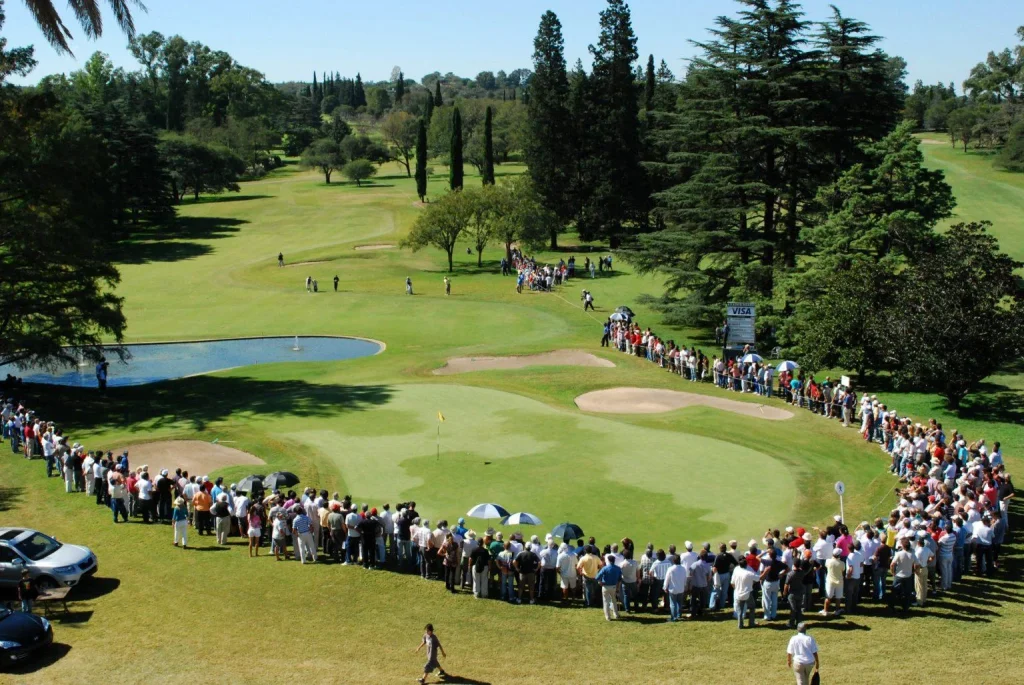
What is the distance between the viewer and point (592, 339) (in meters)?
53.9

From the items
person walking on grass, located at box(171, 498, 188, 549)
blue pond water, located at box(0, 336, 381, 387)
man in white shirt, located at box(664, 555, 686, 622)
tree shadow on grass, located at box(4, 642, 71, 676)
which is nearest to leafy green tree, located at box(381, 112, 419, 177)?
blue pond water, located at box(0, 336, 381, 387)

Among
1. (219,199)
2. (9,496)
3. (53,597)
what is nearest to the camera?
(53,597)

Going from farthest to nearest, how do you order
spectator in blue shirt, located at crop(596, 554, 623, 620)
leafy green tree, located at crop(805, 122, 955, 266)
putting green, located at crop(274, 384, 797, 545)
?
leafy green tree, located at crop(805, 122, 955, 266) < putting green, located at crop(274, 384, 797, 545) < spectator in blue shirt, located at crop(596, 554, 623, 620)

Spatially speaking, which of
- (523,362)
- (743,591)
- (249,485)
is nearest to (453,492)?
(249,485)

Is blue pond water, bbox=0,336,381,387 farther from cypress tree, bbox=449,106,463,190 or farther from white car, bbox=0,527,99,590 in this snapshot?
cypress tree, bbox=449,106,463,190

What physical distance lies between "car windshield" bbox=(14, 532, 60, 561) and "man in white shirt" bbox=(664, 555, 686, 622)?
13555 millimetres

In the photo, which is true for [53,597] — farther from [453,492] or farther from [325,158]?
[325,158]

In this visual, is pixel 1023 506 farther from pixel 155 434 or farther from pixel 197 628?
pixel 155 434

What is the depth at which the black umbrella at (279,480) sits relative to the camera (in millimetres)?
27438

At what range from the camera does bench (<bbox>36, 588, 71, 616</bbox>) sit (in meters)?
20.5

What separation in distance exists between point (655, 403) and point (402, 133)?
4933 inches

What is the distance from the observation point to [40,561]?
21422mm

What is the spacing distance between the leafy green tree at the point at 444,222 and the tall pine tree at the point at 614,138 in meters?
13.9

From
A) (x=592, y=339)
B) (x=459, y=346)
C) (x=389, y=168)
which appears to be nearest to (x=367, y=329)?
(x=459, y=346)
